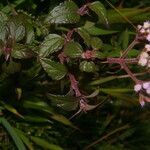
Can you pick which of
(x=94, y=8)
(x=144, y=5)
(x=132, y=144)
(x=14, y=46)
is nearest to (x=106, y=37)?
(x=144, y=5)

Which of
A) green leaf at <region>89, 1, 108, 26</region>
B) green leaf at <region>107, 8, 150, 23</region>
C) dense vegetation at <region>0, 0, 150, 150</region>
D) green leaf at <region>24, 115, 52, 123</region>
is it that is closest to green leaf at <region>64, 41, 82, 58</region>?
dense vegetation at <region>0, 0, 150, 150</region>

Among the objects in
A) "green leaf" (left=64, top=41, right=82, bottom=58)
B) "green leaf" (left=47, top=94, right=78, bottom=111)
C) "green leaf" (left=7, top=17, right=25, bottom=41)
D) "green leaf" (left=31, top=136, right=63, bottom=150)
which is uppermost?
"green leaf" (left=7, top=17, right=25, bottom=41)

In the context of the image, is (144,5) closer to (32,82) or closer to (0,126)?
(32,82)

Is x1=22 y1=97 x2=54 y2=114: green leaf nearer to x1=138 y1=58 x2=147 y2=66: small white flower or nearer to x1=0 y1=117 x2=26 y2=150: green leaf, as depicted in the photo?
x1=0 y1=117 x2=26 y2=150: green leaf

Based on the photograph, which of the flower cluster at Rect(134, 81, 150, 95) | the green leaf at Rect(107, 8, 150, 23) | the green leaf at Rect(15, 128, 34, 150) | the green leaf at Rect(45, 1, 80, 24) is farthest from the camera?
the green leaf at Rect(15, 128, 34, 150)

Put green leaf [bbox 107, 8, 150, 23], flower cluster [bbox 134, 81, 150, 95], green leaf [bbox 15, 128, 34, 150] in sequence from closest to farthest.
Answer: flower cluster [bbox 134, 81, 150, 95] → green leaf [bbox 107, 8, 150, 23] → green leaf [bbox 15, 128, 34, 150]

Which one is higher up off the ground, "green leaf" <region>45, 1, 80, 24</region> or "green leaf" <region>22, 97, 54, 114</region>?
"green leaf" <region>45, 1, 80, 24</region>

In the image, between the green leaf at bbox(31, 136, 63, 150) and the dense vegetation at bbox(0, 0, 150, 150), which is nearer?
the dense vegetation at bbox(0, 0, 150, 150)

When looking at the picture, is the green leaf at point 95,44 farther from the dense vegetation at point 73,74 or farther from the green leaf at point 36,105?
the green leaf at point 36,105

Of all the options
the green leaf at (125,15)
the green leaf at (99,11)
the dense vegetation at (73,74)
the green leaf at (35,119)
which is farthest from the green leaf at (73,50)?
the green leaf at (35,119)
